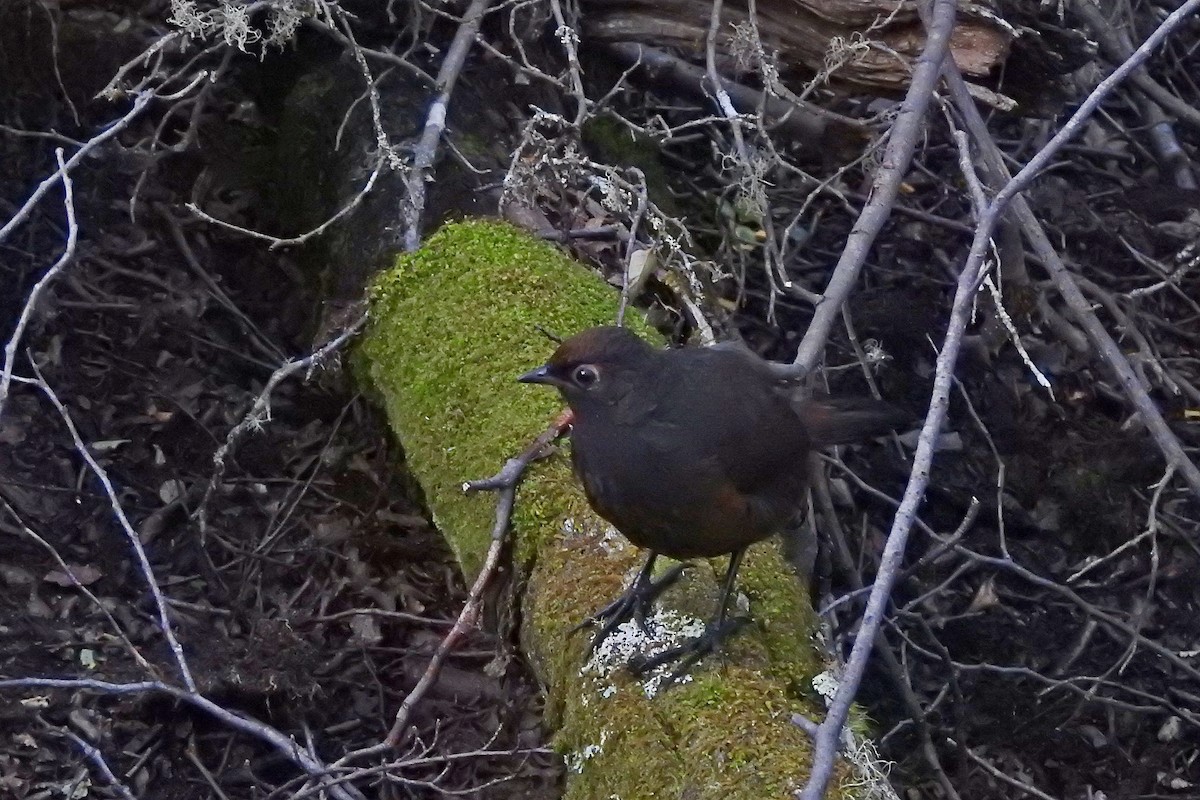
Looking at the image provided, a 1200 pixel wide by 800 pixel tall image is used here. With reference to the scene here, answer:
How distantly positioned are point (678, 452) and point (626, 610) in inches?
16.4

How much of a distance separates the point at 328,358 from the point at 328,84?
1.29 metres

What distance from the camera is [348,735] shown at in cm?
456

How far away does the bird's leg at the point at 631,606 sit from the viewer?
10.4ft

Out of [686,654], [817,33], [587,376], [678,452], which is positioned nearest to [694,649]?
[686,654]

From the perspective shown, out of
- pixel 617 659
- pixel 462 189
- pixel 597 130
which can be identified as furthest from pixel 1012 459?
pixel 617 659

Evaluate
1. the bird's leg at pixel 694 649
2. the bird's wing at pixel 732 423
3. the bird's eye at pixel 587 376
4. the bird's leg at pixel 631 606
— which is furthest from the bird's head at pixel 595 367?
the bird's leg at pixel 694 649

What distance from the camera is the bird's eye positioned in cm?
321

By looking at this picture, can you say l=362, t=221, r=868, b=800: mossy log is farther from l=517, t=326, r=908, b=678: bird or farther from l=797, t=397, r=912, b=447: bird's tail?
l=797, t=397, r=912, b=447: bird's tail

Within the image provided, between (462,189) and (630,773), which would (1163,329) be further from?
(630,773)

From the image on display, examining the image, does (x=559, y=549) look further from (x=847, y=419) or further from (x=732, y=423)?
(x=847, y=419)

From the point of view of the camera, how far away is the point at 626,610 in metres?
3.18

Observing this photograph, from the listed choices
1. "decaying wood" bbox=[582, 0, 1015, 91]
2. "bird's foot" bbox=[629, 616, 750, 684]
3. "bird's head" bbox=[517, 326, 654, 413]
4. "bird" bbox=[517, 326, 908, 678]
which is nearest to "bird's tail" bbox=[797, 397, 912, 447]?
"bird" bbox=[517, 326, 908, 678]

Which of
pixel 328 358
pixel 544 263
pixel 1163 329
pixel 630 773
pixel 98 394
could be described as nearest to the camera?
pixel 630 773

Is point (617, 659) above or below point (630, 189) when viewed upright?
below
